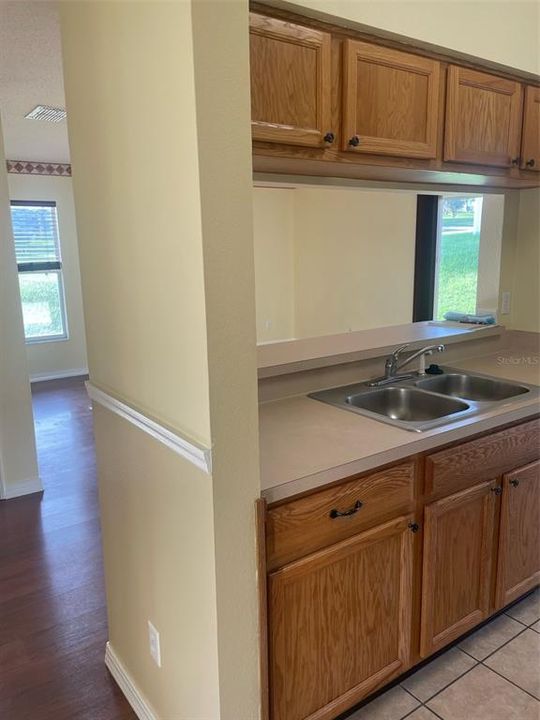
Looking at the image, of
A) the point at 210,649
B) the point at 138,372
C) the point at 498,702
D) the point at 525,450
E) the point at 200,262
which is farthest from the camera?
the point at 525,450

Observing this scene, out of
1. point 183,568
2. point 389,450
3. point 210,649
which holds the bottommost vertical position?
point 210,649

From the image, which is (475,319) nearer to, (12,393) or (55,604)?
(55,604)

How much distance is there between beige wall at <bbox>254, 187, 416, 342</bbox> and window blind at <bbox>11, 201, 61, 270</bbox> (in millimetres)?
2588

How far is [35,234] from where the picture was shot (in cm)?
630

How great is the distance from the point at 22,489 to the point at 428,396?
2.71 metres

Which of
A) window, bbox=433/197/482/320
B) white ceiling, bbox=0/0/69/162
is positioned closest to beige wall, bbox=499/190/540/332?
window, bbox=433/197/482/320

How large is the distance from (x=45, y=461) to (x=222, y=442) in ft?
10.8

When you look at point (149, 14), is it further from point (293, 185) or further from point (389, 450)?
point (389, 450)

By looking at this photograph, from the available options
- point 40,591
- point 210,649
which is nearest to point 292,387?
point 210,649

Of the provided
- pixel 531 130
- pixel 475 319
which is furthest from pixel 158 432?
pixel 475 319

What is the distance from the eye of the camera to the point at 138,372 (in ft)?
4.84

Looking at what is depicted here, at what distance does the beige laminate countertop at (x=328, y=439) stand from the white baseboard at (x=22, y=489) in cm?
220

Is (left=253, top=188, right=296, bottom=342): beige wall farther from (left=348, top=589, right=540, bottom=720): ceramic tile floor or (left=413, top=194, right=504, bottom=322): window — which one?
(left=348, top=589, right=540, bottom=720): ceramic tile floor

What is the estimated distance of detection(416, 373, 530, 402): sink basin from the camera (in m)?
2.32
